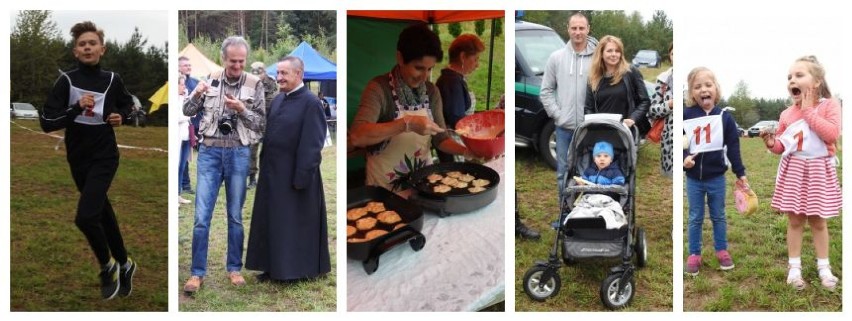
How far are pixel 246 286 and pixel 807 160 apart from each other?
3260 millimetres

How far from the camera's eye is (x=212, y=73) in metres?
4.71

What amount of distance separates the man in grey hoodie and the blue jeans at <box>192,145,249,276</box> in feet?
5.78

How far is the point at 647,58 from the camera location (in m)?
4.85

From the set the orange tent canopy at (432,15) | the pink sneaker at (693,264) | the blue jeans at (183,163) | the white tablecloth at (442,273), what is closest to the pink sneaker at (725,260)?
the pink sneaker at (693,264)

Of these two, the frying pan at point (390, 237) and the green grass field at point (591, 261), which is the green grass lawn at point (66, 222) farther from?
the green grass field at point (591, 261)

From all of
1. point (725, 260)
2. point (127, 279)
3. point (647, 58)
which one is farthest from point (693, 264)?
point (127, 279)

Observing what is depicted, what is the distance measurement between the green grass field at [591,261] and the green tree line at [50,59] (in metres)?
2.13

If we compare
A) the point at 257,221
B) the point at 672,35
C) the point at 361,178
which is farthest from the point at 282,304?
the point at 672,35

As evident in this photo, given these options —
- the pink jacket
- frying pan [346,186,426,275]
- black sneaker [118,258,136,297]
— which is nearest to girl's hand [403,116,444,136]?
frying pan [346,186,426,275]

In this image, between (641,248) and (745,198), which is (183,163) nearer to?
(641,248)

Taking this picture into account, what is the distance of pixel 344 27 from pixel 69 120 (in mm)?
1611

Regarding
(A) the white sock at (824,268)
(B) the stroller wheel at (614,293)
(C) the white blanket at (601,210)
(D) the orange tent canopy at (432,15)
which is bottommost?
(B) the stroller wheel at (614,293)

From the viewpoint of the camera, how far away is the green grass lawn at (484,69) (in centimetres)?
489

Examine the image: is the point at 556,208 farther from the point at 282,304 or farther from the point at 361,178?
the point at 282,304
